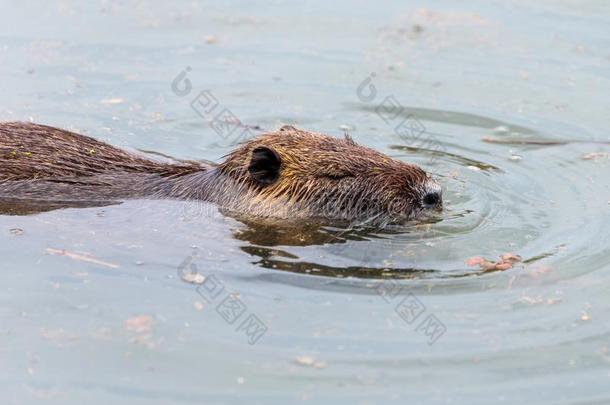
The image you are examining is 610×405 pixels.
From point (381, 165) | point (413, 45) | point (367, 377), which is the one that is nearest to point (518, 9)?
point (413, 45)

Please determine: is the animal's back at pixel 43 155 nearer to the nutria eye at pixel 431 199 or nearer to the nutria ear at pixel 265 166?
the nutria ear at pixel 265 166

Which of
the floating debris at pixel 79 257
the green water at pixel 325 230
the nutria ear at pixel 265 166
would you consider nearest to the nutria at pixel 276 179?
the nutria ear at pixel 265 166

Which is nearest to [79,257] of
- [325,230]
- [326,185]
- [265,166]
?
[265,166]

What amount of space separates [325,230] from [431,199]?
0.83 meters

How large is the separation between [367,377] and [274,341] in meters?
0.67

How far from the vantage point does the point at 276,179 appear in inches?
327

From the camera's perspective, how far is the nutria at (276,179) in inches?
324

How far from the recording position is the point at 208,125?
10812 millimetres

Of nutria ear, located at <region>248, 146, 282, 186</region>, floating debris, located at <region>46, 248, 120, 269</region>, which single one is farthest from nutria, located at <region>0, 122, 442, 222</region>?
floating debris, located at <region>46, 248, 120, 269</region>

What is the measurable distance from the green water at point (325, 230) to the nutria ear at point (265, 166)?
0.42 meters

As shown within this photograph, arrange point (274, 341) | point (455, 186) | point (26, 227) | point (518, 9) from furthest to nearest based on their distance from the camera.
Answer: point (518, 9) < point (455, 186) < point (26, 227) < point (274, 341)

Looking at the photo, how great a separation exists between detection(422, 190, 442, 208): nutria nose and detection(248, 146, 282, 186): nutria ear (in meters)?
1.12

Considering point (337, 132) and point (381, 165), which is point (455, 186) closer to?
point (381, 165)

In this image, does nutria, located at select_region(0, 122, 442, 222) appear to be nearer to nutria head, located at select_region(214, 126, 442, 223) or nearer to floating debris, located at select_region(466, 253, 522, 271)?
nutria head, located at select_region(214, 126, 442, 223)
